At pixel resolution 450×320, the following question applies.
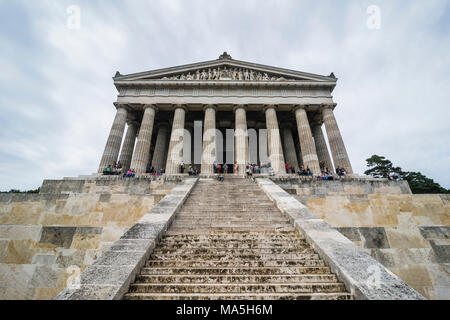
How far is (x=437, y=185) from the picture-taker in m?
39.5

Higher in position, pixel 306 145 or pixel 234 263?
pixel 306 145

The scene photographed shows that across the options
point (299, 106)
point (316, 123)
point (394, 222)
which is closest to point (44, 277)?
point (394, 222)

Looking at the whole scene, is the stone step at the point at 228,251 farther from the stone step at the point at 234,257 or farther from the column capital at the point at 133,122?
the column capital at the point at 133,122

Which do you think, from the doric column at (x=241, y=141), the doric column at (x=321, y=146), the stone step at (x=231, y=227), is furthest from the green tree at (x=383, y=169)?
the stone step at (x=231, y=227)

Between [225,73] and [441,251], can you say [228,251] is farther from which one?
[225,73]

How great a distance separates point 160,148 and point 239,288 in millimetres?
22791

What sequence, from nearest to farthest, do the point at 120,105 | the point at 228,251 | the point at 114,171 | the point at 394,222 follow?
the point at 228,251 → the point at 394,222 → the point at 114,171 → the point at 120,105

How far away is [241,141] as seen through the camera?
20.6 meters

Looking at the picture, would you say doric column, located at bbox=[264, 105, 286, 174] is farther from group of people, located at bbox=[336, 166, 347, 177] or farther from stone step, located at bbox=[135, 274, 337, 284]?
A: stone step, located at bbox=[135, 274, 337, 284]

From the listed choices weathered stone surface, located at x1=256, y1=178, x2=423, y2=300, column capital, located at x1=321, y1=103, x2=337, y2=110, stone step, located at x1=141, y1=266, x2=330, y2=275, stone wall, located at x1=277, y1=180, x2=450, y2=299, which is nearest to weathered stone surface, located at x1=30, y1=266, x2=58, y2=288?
stone step, located at x1=141, y1=266, x2=330, y2=275

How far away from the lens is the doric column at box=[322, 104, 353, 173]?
65.1 ft
